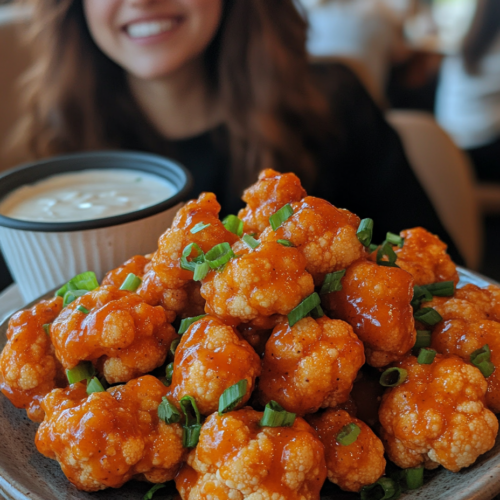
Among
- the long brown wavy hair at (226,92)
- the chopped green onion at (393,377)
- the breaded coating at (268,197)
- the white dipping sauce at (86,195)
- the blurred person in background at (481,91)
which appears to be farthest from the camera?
the blurred person in background at (481,91)

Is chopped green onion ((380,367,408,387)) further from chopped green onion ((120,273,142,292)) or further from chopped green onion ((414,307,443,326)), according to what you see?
chopped green onion ((120,273,142,292))

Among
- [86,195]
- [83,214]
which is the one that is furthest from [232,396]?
[86,195]

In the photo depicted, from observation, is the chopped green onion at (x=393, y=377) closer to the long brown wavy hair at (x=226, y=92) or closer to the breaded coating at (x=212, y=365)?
the breaded coating at (x=212, y=365)

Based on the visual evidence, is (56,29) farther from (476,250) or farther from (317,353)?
(476,250)

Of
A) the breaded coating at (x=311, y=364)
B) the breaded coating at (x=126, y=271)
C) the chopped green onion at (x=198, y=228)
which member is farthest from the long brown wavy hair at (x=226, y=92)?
the breaded coating at (x=311, y=364)

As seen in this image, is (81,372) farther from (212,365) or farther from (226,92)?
(226,92)

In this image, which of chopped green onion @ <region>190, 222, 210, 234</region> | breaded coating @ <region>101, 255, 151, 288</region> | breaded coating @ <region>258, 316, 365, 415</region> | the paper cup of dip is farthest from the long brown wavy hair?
breaded coating @ <region>258, 316, 365, 415</region>

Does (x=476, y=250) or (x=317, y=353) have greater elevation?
(x=317, y=353)

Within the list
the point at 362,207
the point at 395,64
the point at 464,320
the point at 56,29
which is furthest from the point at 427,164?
the point at 395,64
